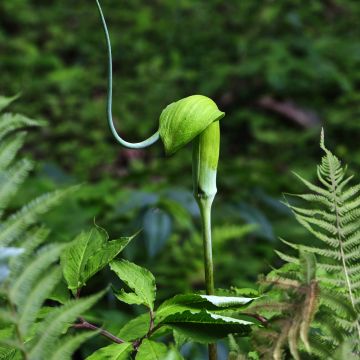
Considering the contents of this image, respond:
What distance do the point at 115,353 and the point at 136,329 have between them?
80mm

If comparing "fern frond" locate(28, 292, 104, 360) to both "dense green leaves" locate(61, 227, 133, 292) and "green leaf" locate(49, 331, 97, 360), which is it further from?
"dense green leaves" locate(61, 227, 133, 292)

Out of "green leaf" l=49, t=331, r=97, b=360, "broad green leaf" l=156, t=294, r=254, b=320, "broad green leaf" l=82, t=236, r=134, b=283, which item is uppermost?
"green leaf" l=49, t=331, r=97, b=360

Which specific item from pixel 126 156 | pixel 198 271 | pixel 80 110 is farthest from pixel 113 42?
pixel 198 271

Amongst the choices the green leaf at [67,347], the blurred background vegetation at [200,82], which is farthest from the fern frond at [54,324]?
the blurred background vegetation at [200,82]

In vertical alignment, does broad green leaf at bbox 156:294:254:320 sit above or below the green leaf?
below

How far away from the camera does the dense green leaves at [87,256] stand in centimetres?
49

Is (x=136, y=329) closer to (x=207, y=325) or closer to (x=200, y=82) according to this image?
(x=207, y=325)

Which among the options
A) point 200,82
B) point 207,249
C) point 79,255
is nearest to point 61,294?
point 79,255

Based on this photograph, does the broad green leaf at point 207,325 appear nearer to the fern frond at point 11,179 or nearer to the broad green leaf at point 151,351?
the broad green leaf at point 151,351

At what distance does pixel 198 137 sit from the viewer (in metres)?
0.59

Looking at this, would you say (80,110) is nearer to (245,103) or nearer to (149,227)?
(245,103)

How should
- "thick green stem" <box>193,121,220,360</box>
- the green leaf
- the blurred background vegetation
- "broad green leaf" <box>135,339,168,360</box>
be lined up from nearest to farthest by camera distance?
the green leaf
"broad green leaf" <box>135,339,168,360</box>
"thick green stem" <box>193,121,220,360</box>
the blurred background vegetation

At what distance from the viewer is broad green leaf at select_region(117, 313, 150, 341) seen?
53 cm

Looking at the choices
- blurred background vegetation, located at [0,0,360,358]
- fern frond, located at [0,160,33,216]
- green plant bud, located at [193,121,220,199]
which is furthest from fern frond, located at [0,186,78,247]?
blurred background vegetation, located at [0,0,360,358]
